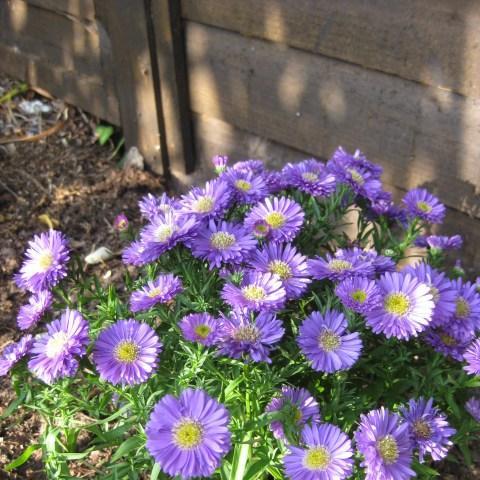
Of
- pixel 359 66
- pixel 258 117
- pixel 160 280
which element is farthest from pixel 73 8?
pixel 160 280

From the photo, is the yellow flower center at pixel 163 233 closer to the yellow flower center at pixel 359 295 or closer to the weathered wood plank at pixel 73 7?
the yellow flower center at pixel 359 295

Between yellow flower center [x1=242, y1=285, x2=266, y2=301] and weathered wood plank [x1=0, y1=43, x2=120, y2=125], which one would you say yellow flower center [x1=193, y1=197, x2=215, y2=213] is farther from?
weathered wood plank [x1=0, y1=43, x2=120, y2=125]

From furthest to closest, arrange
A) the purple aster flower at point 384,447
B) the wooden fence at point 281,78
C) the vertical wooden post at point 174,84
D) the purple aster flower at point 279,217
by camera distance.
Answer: the vertical wooden post at point 174,84 → the wooden fence at point 281,78 → the purple aster flower at point 279,217 → the purple aster flower at point 384,447

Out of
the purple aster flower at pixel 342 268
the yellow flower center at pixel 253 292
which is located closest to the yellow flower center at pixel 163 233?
the yellow flower center at pixel 253 292

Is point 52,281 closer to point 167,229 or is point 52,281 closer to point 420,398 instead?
point 167,229

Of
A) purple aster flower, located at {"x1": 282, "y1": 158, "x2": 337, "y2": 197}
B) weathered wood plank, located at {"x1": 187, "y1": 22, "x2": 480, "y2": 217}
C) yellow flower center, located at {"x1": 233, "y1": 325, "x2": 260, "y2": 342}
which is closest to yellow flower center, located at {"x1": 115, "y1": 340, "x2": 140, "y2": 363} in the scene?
yellow flower center, located at {"x1": 233, "y1": 325, "x2": 260, "y2": 342}

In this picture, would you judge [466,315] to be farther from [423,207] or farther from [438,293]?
[423,207]
